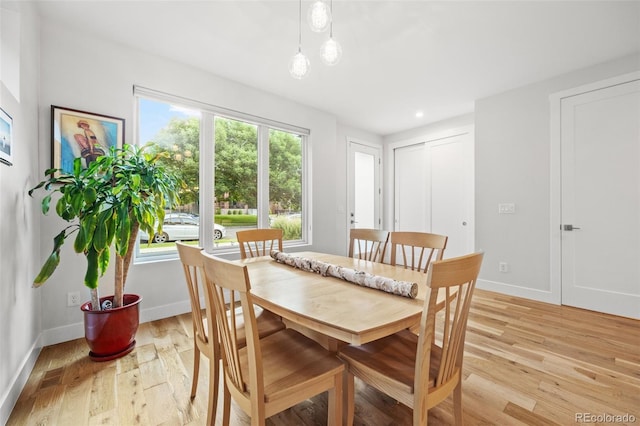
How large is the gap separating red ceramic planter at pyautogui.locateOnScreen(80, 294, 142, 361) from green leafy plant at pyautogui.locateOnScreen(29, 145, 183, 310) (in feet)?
0.39

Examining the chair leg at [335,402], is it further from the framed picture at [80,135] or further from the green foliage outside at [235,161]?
the framed picture at [80,135]

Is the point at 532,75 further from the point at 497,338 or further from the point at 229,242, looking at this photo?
the point at 229,242

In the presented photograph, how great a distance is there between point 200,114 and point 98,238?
1775 mm

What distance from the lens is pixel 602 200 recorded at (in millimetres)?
2805

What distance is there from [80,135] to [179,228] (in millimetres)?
1138

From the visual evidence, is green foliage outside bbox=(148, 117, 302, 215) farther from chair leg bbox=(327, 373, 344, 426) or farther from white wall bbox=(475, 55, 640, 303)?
white wall bbox=(475, 55, 640, 303)

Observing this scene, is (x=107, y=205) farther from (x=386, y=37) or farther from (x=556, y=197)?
(x=556, y=197)

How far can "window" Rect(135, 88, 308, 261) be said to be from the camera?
2.76 metres

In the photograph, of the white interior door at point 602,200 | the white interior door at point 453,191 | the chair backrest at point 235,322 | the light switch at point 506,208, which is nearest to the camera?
the chair backrest at point 235,322

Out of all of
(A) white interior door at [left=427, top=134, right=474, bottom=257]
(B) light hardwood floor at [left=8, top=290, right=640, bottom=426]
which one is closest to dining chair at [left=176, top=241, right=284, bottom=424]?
(B) light hardwood floor at [left=8, top=290, right=640, bottom=426]

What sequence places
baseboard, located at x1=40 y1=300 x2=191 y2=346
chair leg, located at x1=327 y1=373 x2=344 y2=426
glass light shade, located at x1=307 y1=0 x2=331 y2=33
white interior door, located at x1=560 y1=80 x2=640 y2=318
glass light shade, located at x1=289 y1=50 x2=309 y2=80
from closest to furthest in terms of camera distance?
chair leg, located at x1=327 y1=373 x2=344 y2=426
glass light shade, located at x1=307 y1=0 x2=331 y2=33
glass light shade, located at x1=289 y1=50 x2=309 y2=80
baseboard, located at x1=40 y1=300 x2=191 y2=346
white interior door, located at x1=560 y1=80 x2=640 y2=318

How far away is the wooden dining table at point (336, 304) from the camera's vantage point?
961mm

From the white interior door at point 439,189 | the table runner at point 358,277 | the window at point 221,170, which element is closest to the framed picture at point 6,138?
the window at point 221,170

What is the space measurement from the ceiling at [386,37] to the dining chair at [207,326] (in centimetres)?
187
